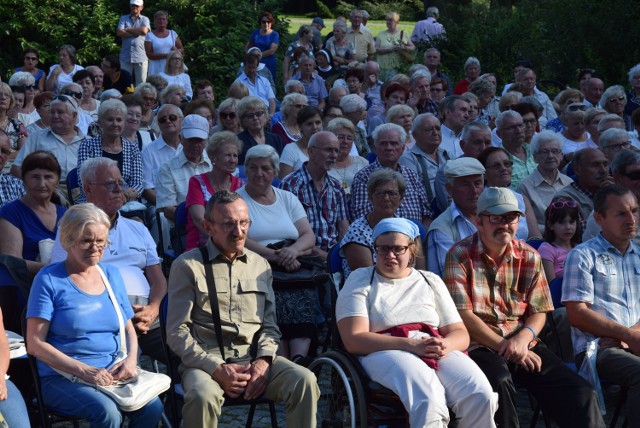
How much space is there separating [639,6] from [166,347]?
14.2 m

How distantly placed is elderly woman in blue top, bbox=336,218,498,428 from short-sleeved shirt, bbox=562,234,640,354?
838 millimetres

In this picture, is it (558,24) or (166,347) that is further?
(558,24)

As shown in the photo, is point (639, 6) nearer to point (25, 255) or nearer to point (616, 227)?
point (616, 227)

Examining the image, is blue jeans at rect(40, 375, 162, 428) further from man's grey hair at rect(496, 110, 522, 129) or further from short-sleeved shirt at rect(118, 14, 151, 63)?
short-sleeved shirt at rect(118, 14, 151, 63)

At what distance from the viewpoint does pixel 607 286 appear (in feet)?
19.3

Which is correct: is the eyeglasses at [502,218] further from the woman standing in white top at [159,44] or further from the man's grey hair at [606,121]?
the woman standing in white top at [159,44]

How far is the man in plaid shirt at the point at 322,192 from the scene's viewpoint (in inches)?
299

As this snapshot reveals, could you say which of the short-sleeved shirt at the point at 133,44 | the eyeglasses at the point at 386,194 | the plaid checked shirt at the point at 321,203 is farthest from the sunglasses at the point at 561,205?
the short-sleeved shirt at the point at 133,44

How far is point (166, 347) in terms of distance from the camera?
5.40 metres

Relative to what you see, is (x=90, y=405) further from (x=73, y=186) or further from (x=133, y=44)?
(x=133, y=44)

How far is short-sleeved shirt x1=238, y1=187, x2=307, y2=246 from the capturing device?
6.98 m

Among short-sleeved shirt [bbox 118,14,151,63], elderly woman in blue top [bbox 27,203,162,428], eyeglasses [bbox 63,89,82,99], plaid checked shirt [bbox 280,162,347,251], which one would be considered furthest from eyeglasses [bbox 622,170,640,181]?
short-sleeved shirt [bbox 118,14,151,63]

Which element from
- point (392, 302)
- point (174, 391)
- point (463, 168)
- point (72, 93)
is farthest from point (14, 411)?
point (72, 93)

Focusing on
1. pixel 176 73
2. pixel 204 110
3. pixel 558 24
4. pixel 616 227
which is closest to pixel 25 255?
pixel 616 227
